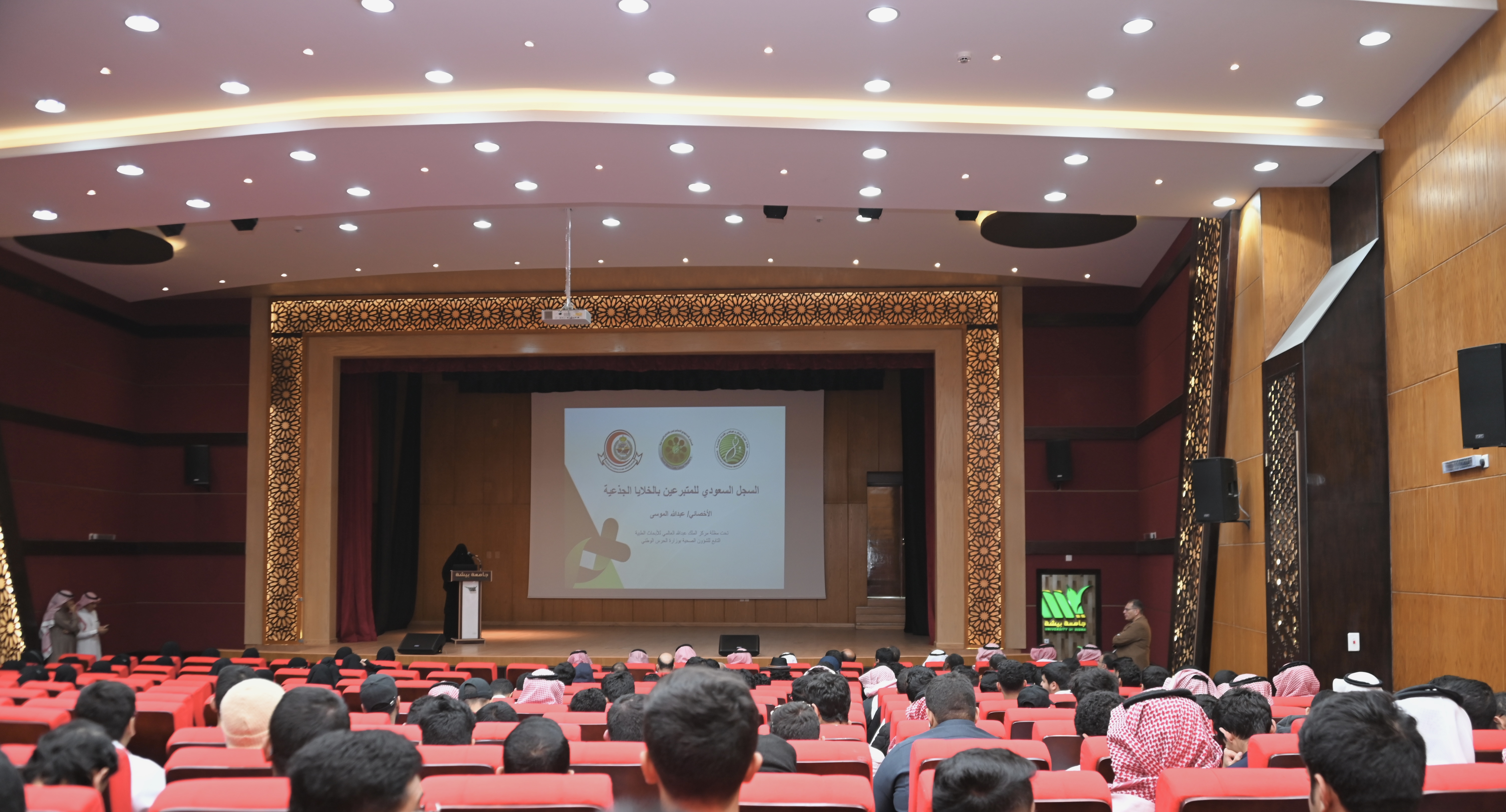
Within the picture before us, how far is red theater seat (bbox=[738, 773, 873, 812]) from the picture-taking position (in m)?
2.39

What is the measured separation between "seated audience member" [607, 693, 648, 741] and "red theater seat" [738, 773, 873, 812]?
1450mm

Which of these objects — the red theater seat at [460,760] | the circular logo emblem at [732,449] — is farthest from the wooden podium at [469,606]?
the red theater seat at [460,760]

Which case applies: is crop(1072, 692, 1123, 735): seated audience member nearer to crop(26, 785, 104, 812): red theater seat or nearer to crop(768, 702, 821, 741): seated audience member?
crop(768, 702, 821, 741): seated audience member

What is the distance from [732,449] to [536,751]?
13.8 m

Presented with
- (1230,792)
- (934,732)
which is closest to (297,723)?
(934,732)

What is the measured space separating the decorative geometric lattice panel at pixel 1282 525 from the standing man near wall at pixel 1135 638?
2.46m

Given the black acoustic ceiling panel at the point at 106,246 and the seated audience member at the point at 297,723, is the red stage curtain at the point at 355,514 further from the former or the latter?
the seated audience member at the point at 297,723

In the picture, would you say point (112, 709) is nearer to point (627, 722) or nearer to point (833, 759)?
point (627, 722)

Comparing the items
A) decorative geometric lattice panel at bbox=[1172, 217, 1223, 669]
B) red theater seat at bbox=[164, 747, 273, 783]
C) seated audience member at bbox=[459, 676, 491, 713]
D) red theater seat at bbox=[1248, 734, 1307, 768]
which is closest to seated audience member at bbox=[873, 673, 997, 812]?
red theater seat at bbox=[1248, 734, 1307, 768]

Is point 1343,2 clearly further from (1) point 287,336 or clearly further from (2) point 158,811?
(1) point 287,336

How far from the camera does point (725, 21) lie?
6598 millimetres

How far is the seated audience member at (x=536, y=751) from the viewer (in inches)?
111

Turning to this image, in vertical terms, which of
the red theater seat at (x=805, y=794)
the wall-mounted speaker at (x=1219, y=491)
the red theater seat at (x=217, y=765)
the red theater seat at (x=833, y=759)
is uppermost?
the wall-mounted speaker at (x=1219, y=491)

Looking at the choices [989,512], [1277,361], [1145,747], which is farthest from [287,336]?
[1145,747]
